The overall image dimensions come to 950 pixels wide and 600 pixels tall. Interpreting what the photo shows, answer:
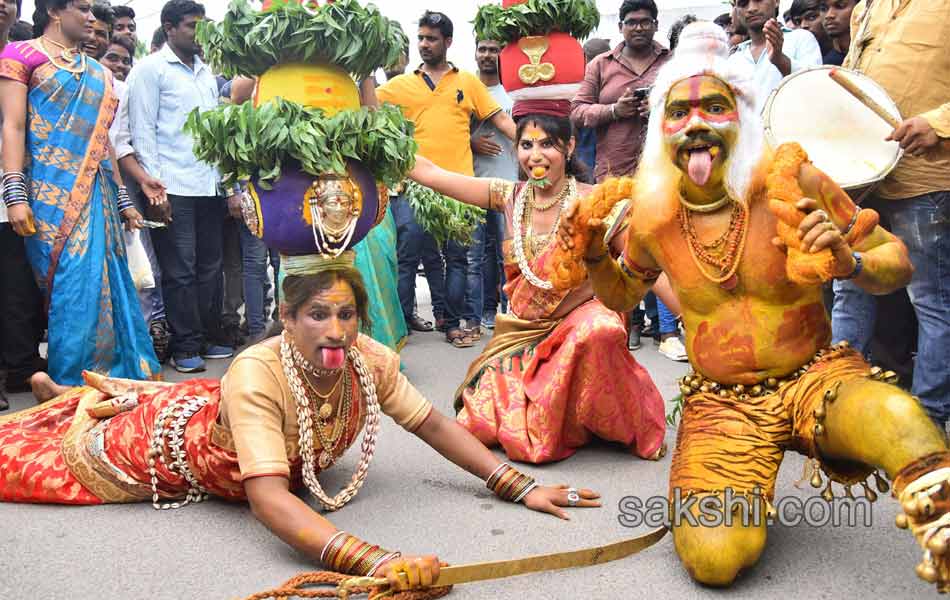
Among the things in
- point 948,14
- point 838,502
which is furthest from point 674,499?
point 948,14

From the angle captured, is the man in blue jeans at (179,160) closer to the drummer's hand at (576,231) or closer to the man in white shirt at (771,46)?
the drummer's hand at (576,231)

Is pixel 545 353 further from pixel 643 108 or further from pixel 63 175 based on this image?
pixel 63 175

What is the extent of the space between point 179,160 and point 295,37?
250 cm

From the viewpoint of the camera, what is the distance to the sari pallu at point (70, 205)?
14.5 feet

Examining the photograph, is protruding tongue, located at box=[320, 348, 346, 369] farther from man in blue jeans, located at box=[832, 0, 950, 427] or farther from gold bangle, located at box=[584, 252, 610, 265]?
man in blue jeans, located at box=[832, 0, 950, 427]

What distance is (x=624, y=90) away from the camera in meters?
5.79

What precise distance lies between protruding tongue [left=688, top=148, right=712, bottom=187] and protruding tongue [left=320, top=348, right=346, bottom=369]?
1.25 m

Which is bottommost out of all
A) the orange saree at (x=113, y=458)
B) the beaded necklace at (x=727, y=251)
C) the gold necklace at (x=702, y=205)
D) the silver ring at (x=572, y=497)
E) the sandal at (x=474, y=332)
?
the sandal at (x=474, y=332)

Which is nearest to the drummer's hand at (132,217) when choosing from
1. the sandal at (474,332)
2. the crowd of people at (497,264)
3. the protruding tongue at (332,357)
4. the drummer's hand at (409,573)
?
the crowd of people at (497,264)

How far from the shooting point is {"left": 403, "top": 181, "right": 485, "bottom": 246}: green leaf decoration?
5465mm

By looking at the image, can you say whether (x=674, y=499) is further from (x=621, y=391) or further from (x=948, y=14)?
(x=948, y=14)

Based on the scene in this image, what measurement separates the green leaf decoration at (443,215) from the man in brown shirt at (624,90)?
0.97 meters

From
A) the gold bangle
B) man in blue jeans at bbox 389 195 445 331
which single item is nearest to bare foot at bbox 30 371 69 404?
the gold bangle

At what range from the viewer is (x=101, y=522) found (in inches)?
122
